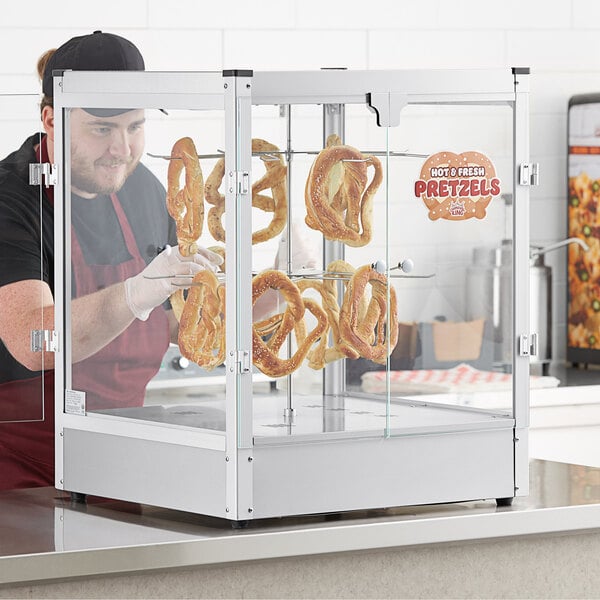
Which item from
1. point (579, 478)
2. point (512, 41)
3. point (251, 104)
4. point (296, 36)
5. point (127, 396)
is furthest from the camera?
point (512, 41)

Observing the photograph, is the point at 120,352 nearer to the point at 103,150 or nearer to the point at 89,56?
the point at 103,150

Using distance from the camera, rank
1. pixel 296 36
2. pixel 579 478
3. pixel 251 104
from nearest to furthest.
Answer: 1. pixel 251 104
2. pixel 579 478
3. pixel 296 36

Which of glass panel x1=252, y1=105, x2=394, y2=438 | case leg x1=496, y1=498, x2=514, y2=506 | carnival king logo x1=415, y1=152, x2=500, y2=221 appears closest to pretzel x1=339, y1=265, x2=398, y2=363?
glass panel x1=252, y1=105, x2=394, y2=438

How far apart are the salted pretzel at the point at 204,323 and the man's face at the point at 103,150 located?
15 cm

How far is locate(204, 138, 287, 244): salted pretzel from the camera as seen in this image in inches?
53.9

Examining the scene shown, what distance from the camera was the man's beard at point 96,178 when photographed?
4.74ft

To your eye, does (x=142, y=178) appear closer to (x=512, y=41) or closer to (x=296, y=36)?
(x=296, y=36)

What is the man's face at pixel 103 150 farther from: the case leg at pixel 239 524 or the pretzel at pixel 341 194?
the case leg at pixel 239 524

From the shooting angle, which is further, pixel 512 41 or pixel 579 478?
pixel 512 41

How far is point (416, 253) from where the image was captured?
4.81 feet

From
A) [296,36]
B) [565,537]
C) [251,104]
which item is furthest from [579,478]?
[296,36]

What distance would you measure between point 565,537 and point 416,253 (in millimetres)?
354

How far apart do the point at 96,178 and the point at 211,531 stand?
1.35 feet

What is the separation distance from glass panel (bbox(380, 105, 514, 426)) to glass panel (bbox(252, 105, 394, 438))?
0.03 m
